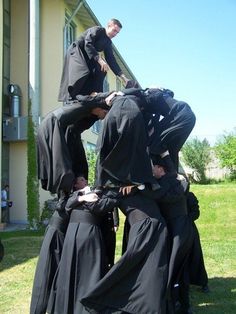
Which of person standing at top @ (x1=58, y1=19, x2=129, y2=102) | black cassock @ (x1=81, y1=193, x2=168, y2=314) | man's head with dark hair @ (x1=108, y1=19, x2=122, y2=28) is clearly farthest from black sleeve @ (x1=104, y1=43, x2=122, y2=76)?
black cassock @ (x1=81, y1=193, x2=168, y2=314)

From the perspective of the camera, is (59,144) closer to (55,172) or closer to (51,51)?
(55,172)

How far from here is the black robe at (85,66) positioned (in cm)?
553

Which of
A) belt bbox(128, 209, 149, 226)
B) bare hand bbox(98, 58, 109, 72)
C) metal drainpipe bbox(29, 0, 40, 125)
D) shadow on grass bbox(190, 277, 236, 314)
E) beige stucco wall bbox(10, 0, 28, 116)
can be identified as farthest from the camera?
beige stucco wall bbox(10, 0, 28, 116)

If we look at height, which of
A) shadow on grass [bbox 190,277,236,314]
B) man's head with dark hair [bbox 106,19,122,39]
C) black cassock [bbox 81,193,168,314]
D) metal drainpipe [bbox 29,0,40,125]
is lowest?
shadow on grass [bbox 190,277,236,314]

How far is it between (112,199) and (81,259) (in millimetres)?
684

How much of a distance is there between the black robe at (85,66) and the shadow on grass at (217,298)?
9.69 feet

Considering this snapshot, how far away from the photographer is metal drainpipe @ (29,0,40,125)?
18.0 m

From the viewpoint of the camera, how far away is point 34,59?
17969 mm

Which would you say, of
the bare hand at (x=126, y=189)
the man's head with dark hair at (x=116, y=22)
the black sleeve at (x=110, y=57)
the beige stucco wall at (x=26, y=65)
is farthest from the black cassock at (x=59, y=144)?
the beige stucco wall at (x=26, y=65)

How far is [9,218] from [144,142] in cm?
1612

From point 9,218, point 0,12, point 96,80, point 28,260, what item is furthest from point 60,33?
point 96,80

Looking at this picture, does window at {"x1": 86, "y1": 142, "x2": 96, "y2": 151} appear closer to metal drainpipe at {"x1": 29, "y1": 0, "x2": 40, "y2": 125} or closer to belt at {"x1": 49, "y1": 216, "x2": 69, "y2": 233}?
metal drainpipe at {"x1": 29, "y1": 0, "x2": 40, "y2": 125}

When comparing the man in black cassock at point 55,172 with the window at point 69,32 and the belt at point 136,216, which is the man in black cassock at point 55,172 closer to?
the belt at point 136,216

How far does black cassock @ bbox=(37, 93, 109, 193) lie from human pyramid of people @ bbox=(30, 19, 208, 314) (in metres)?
0.01
